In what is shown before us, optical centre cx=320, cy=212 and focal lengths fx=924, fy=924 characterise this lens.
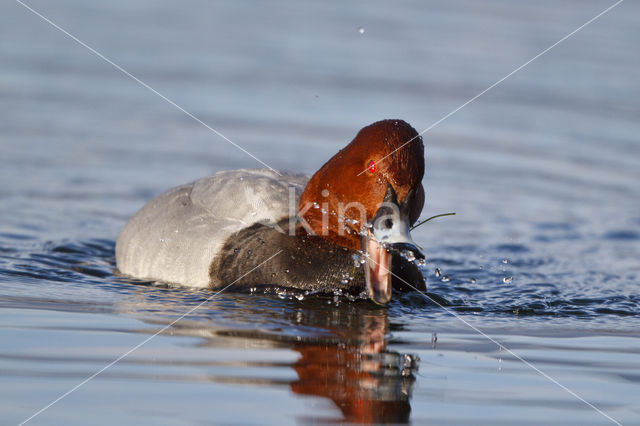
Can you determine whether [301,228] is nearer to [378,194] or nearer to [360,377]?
[378,194]

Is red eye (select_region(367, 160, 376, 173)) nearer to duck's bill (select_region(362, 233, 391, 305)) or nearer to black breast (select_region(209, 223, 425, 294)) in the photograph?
duck's bill (select_region(362, 233, 391, 305))

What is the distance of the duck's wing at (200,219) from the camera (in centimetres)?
620

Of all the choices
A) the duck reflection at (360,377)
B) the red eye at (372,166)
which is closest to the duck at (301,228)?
the red eye at (372,166)

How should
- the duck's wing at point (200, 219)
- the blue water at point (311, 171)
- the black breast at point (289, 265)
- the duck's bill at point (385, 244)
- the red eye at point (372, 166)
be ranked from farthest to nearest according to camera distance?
the duck's wing at point (200, 219)
the black breast at point (289, 265)
the red eye at point (372, 166)
the duck's bill at point (385, 244)
the blue water at point (311, 171)

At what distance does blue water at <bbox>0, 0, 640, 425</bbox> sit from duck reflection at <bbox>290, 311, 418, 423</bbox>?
16mm

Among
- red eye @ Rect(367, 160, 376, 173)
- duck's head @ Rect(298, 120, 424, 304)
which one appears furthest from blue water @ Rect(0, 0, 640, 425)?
red eye @ Rect(367, 160, 376, 173)

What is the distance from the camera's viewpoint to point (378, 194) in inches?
213

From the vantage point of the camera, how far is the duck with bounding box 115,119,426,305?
538 centimetres

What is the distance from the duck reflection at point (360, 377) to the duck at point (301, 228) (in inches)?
24.4

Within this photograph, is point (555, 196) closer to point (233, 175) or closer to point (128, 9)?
point (233, 175)

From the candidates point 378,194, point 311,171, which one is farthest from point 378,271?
point 311,171

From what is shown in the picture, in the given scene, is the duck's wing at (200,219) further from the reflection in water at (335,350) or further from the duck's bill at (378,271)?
the duck's bill at (378,271)

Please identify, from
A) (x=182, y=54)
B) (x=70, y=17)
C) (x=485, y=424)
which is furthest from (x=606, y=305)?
(x=70, y=17)

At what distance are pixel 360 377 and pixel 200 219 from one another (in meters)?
2.43
